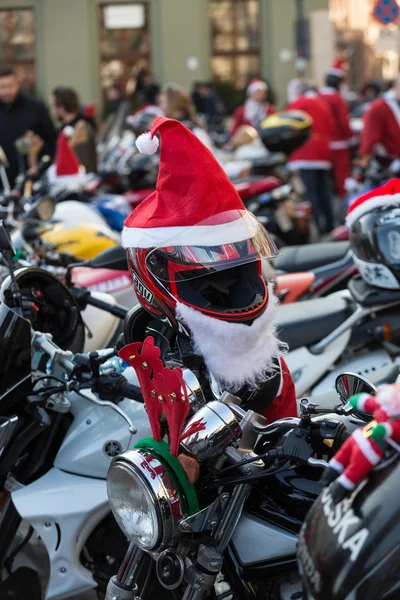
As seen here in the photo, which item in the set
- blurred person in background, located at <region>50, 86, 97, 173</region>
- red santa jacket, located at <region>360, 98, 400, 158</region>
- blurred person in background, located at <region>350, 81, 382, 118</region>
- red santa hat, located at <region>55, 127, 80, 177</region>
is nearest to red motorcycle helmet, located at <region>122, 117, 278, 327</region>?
red santa hat, located at <region>55, 127, 80, 177</region>

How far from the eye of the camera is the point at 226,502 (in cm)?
208

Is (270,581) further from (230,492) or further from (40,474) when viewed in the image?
(40,474)

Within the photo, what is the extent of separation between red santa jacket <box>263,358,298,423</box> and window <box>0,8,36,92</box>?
26547 millimetres

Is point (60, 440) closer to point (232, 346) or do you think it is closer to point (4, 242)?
point (4, 242)

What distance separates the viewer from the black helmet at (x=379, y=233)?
3.92m

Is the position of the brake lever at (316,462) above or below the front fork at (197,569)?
above

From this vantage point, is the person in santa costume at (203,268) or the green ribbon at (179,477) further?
the person in santa costume at (203,268)

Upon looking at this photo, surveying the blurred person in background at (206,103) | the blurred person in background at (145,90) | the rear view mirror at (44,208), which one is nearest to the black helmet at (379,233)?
the rear view mirror at (44,208)

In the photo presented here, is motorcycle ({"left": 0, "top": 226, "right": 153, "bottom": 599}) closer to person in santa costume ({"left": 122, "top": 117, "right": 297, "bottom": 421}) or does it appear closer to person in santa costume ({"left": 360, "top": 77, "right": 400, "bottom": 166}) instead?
person in santa costume ({"left": 122, "top": 117, "right": 297, "bottom": 421})

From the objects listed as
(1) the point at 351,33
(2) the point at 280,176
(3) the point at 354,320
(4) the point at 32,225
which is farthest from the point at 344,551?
(1) the point at 351,33

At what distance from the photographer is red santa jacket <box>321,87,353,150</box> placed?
1182 centimetres

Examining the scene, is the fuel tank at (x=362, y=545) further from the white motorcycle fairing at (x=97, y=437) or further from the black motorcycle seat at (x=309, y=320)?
the black motorcycle seat at (x=309, y=320)

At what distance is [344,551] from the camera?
5.10 ft

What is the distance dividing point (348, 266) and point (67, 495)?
8.47ft
